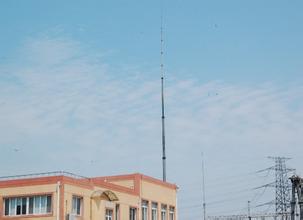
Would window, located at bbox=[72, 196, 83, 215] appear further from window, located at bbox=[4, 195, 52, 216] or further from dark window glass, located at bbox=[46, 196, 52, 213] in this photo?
window, located at bbox=[4, 195, 52, 216]

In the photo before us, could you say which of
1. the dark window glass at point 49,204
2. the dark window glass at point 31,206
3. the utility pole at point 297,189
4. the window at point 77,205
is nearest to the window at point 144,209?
the window at point 77,205

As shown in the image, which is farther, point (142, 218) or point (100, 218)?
point (142, 218)

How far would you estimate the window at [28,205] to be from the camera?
43938 millimetres

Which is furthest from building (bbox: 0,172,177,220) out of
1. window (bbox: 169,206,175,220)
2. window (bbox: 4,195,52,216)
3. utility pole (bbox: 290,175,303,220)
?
utility pole (bbox: 290,175,303,220)

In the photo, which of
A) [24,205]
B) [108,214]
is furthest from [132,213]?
[24,205]

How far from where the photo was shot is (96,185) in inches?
1871

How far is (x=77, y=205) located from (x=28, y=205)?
11.8ft

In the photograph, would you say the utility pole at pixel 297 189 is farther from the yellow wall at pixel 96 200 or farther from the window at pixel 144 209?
the window at pixel 144 209

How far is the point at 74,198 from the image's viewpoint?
147 feet

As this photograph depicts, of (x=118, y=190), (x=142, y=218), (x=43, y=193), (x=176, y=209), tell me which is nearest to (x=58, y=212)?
(x=43, y=193)

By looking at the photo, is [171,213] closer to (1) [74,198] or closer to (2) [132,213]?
(2) [132,213]

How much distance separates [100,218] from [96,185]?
2547 millimetres

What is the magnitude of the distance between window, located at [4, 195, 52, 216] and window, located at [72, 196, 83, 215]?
6.47 ft

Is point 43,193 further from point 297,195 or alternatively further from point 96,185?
point 297,195
